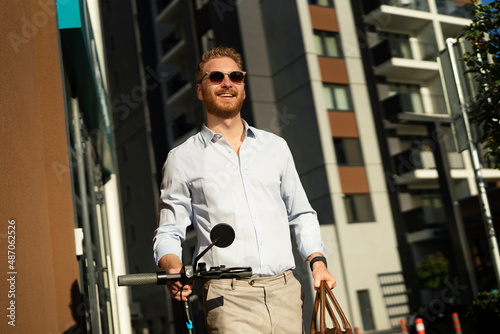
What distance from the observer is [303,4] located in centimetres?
3266

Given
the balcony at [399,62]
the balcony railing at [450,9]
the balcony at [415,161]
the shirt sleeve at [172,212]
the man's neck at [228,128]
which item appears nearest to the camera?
the shirt sleeve at [172,212]

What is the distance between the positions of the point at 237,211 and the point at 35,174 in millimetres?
3056

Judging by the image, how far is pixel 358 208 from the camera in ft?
103

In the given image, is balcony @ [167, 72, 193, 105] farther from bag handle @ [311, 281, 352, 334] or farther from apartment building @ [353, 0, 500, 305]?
bag handle @ [311, 281, 352, 334]

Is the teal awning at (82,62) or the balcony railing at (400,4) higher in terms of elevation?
the balcony railing at (400,4)

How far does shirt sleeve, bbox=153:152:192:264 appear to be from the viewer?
318 cm

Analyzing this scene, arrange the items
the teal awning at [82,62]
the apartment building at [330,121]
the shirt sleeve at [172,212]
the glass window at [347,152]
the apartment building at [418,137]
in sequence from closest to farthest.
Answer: the shirt sleeve at [172,212], the teal awning at [82,62], the apartment building at [330,121], the glass window at [347,152], the apartment building at [418,137]

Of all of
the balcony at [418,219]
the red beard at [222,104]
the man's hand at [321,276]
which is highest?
the balcony at [418,219]

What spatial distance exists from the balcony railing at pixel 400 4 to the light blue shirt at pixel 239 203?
1326 inches

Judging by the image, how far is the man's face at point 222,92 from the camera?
11.2 ft

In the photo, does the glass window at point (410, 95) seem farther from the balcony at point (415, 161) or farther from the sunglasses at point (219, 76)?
the sunglasses at point (219, 76)

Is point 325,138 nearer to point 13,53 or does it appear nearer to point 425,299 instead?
point 425,299

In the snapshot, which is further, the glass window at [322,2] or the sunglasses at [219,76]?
the glass window at [322,2]

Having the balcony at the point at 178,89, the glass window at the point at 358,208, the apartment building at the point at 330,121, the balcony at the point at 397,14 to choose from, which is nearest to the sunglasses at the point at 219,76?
the apartment building at the point at 330,121
